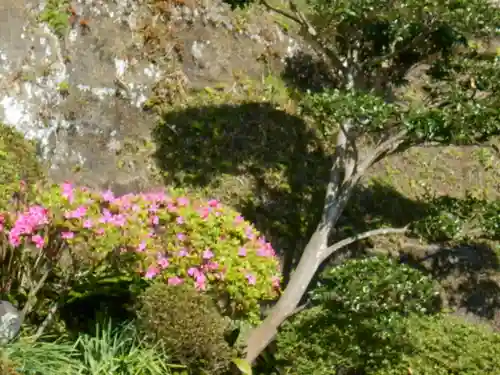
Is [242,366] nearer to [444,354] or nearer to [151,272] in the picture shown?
[151,272]

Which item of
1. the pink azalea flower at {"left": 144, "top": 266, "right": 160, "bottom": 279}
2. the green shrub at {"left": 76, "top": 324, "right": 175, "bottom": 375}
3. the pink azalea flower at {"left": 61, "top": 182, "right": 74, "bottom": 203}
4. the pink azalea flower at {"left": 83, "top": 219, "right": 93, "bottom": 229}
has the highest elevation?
the pink azalea flower at {"left": 61, "top": 182, "right": 74, "bottom": 203}

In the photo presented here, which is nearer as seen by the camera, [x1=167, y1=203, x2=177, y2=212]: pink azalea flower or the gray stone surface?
[x1=167, y1=203, x2=177, y2=212]: pink azalea flower

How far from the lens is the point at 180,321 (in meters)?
6.60

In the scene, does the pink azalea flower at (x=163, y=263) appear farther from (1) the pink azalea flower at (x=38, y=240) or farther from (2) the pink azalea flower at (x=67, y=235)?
(1) the pink azalea flower at (x=38, y=240)

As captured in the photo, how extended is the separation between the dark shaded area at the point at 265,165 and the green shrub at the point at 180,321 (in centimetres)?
304

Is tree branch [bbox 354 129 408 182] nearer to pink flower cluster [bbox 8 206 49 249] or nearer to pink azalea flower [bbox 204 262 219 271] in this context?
pink azalea flower [bbox 204 262 219 271]

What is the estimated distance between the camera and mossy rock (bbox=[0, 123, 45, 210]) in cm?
731

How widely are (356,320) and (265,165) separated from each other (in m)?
2.92

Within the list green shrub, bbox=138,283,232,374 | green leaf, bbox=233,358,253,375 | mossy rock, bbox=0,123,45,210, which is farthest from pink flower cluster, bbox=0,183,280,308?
green leaf, bbox=233,358,253,375

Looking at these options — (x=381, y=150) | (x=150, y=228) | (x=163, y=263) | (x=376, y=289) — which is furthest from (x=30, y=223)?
(x=381, y=150)

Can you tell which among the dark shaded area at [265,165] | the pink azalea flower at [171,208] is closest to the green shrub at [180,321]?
the pink azalea flower at [171,208]

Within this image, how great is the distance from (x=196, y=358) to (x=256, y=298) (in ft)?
2.38

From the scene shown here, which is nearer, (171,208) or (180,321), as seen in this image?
(180,321)

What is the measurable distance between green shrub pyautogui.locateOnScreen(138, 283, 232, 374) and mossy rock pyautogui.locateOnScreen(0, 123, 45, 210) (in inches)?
60.7
